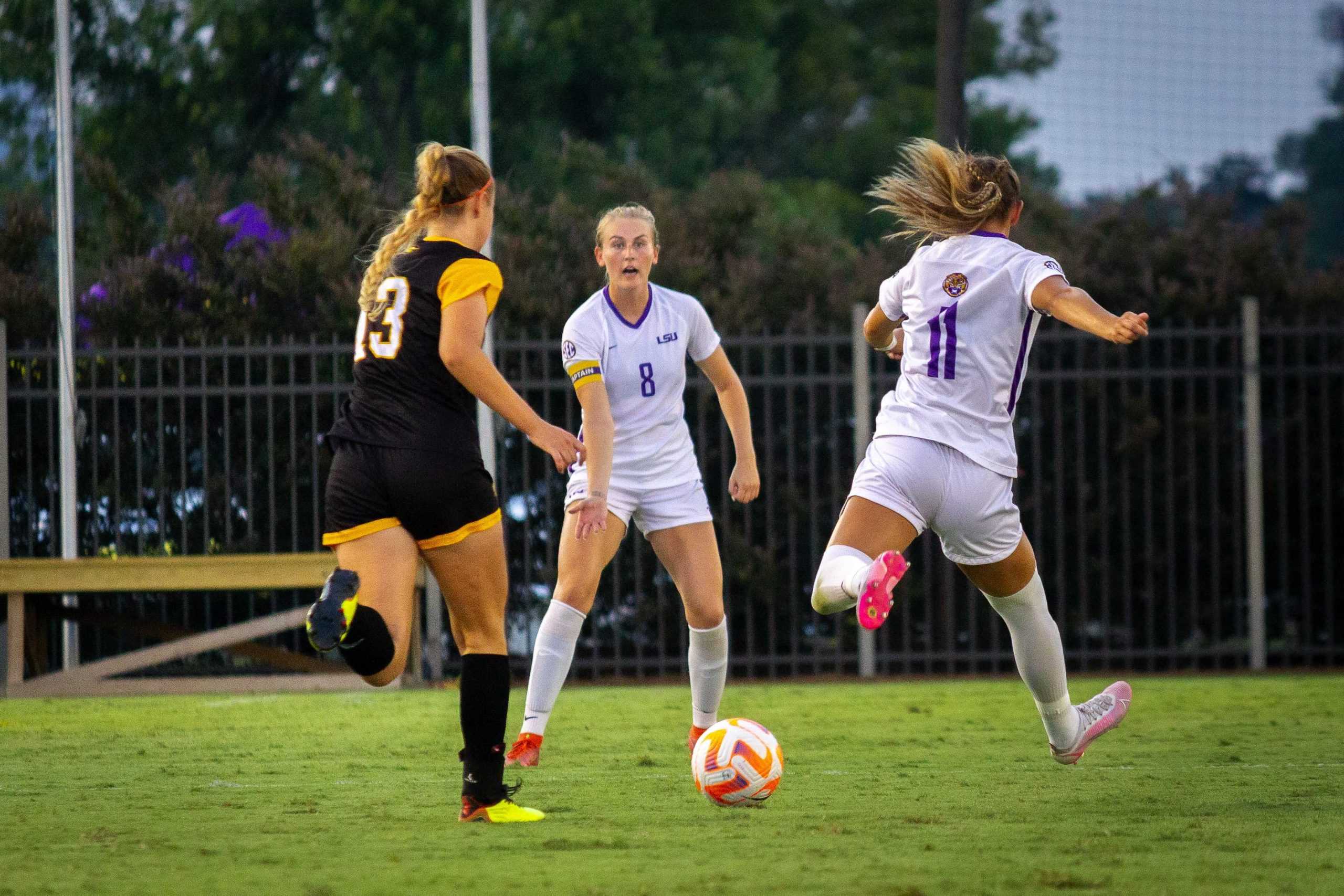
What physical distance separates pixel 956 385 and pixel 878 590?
33.0 inches

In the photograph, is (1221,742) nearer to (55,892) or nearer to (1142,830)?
(1142,830)

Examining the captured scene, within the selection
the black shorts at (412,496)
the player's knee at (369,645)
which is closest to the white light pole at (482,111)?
the black shorts at (412,496)

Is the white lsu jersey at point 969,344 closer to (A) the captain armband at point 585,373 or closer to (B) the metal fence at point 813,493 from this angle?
(A) the captain armband at point 585,373

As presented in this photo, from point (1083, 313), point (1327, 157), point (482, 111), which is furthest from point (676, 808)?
point (1327, 157)

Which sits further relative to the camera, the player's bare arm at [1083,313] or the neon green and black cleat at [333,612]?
the player's bare arm at [1083,313]

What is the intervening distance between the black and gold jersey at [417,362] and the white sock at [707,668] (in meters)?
1.96

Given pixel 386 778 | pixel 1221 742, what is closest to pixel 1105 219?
pixel 1221 742

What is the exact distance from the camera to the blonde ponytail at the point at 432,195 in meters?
4.96

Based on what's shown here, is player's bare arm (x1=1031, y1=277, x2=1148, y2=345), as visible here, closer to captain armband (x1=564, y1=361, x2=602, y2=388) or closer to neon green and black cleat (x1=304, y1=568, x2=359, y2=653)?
captain armband (x1=564, y1=361, x2=602, y2=388)

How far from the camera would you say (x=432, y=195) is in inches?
196

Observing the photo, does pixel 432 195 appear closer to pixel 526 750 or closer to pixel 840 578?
pixel 840 578

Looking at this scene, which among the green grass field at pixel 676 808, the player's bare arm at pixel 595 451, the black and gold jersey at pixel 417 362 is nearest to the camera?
the green grass field at pixel 676 808

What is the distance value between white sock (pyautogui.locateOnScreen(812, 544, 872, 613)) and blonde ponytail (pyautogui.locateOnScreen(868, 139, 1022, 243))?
1.09 metres

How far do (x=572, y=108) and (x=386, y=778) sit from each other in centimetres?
1996
